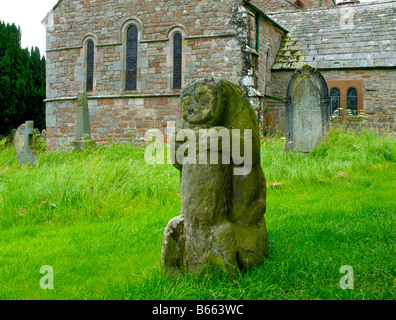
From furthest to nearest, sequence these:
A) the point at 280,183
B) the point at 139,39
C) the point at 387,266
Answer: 1. the point at 139,39
2. the point at 280,183
3. the point at 387,266

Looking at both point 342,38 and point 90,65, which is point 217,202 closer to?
point 90,65

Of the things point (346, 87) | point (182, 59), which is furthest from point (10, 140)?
point (346, 87)

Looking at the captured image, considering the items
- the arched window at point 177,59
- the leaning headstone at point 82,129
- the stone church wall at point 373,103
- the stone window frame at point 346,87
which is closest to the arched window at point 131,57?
the arched window at point 177,59

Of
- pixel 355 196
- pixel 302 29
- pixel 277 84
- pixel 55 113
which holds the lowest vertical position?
pixel 355 196

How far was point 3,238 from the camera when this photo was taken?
201 inches

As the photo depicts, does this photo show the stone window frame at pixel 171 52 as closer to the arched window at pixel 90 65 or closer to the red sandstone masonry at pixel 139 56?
the red sandstone masonry at pixel 139 56

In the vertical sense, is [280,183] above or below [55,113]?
below

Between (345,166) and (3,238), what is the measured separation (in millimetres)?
6341

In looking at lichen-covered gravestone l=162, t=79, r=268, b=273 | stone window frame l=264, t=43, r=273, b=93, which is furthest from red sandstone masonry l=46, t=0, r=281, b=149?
lichen-covered gravestone l=162, t=79, r=268, b=273

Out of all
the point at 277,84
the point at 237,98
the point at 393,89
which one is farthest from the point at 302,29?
the point at 237,98

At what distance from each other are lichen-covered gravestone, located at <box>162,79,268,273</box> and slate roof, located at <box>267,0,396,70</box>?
544 inches

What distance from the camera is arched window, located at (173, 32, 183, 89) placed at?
1404 centimetres

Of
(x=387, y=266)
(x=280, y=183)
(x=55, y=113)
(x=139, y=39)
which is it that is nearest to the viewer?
(x=387, y=266)
